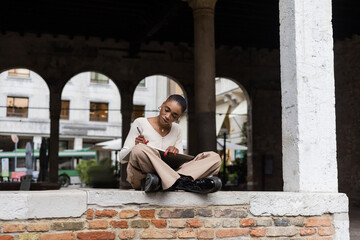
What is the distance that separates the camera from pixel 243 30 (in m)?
12.6

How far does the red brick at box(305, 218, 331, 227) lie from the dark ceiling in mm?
6372

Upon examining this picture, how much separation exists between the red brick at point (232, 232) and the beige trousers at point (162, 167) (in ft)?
1.57

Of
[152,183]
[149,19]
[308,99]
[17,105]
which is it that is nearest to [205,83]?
[149,19]

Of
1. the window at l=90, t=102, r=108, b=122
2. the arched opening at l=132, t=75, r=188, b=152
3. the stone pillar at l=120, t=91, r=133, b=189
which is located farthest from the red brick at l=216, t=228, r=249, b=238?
the window at l=90, t=102, r=108, b=122

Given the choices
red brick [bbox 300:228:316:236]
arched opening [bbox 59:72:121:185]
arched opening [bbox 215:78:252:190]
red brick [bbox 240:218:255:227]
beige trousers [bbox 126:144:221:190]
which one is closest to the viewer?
beige trousers [bbox 126:144:221:190]

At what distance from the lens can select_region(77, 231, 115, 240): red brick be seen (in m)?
3.42

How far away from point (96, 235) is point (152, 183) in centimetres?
56

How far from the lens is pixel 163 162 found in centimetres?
353

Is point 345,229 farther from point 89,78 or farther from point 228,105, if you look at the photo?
point 89,78

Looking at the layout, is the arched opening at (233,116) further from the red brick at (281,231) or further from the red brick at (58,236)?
the red brick at (58,236)

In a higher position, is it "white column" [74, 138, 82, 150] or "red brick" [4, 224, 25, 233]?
"white column" [74, 138, 82, 150]

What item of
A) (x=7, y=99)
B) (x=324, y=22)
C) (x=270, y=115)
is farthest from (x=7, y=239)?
(x=7, y=99)

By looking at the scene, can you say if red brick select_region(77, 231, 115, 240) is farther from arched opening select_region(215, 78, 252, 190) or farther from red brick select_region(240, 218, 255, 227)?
arched opening select_region(215, 78, 252, 190)

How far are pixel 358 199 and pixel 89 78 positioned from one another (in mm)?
19542
